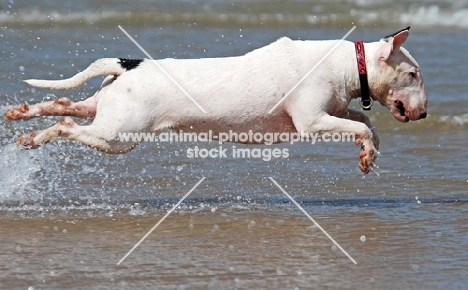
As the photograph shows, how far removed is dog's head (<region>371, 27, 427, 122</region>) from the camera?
19.5ft

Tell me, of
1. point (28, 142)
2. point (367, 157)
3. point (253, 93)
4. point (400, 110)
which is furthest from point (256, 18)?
point (367, 157)

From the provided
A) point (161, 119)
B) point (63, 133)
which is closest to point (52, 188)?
point (63, 133)

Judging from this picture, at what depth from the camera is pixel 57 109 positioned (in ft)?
20.4

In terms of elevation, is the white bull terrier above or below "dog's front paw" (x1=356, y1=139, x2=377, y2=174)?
above

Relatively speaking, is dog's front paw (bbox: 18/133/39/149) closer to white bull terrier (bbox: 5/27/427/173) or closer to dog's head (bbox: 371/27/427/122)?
white bull terrier (bbox: 5/27/427/173)

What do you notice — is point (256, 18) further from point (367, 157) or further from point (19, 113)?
point (367, 157)

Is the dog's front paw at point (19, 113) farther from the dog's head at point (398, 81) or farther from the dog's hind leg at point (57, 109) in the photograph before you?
the dog's head at point (398, 81)

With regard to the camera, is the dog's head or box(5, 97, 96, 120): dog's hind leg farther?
box(5, 97, 96, 120): dog's hind leg

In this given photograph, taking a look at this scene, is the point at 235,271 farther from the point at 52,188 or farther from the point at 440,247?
the point at 52,188

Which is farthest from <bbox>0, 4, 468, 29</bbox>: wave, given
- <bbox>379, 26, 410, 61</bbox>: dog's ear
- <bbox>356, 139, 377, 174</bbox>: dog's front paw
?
<bbox>356, 139, 377, 174</bbox>: dog's front paw

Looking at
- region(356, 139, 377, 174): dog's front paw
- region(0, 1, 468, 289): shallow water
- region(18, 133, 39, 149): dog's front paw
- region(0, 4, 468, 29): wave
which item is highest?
region(0, 4, 468, 29): wave

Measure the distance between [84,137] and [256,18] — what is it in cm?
887

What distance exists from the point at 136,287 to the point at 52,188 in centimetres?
224

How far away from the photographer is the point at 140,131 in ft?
19.3
